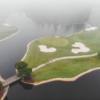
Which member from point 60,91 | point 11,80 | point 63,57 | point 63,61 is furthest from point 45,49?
point 60,91

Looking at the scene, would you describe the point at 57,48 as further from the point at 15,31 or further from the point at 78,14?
the point at 78,14

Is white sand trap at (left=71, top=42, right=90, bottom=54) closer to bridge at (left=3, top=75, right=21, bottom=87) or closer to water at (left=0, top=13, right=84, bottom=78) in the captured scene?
water at (left=0, top=13, right=84, bottom=78)

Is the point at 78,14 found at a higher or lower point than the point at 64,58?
lower

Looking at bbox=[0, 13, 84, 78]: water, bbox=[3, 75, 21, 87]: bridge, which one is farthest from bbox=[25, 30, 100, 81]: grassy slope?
bbox=[0, 13, 84, 78]: water

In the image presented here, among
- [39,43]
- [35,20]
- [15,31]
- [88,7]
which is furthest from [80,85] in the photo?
[88,7]

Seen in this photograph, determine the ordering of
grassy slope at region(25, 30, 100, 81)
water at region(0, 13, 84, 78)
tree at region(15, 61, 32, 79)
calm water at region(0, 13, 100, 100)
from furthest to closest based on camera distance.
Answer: water at region(0, 13, 84, 78), grassy slope at region(25, 30, 100, 81), tree at region(15, 61, 32, 79), calm water at region(0, 13, 100, 100)

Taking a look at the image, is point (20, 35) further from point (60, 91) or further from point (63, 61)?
point (60, 91)

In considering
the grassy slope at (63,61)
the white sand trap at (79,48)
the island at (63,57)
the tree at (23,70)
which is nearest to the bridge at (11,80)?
the tree at (23,70)

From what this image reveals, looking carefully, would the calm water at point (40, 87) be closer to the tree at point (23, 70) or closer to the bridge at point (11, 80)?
the bridge at point (11, 80)
